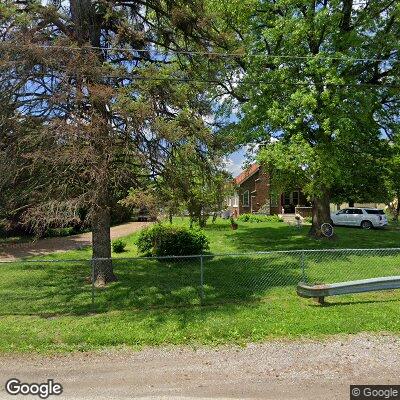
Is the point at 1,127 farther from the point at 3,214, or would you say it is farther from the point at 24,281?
the point at 24,281

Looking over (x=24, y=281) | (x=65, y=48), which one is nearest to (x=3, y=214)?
(x=24, y=281)

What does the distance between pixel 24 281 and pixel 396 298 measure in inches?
356

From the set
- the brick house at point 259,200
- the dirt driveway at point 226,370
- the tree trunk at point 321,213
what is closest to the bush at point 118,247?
the tree trunk at point 321,213

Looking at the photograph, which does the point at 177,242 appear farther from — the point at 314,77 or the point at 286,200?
the point at 286,200

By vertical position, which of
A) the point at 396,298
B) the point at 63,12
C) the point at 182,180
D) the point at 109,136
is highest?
the point at 63,12

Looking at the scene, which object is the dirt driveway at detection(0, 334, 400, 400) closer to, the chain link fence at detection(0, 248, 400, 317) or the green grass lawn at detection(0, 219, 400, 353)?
the green grass lawn at detection(0, 219, 400, 353)

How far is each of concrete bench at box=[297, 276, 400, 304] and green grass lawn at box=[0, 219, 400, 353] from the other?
0.81 feet

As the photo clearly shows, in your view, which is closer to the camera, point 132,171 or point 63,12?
point 132,171

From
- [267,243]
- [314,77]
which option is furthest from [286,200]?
[314,77]

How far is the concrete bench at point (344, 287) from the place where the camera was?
857 centimetres

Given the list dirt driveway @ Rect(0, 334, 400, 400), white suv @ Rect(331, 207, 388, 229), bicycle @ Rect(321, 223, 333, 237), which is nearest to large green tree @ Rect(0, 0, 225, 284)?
dirt driveway @ Rect(0, 334, 400, 400)

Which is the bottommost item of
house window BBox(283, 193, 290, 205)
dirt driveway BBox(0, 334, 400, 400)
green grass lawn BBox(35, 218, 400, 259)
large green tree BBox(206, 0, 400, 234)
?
dirt driveway BBox(0, 334, 400, 400)

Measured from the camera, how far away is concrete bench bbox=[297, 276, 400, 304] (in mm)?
8570

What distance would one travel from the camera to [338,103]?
15.8 metres
